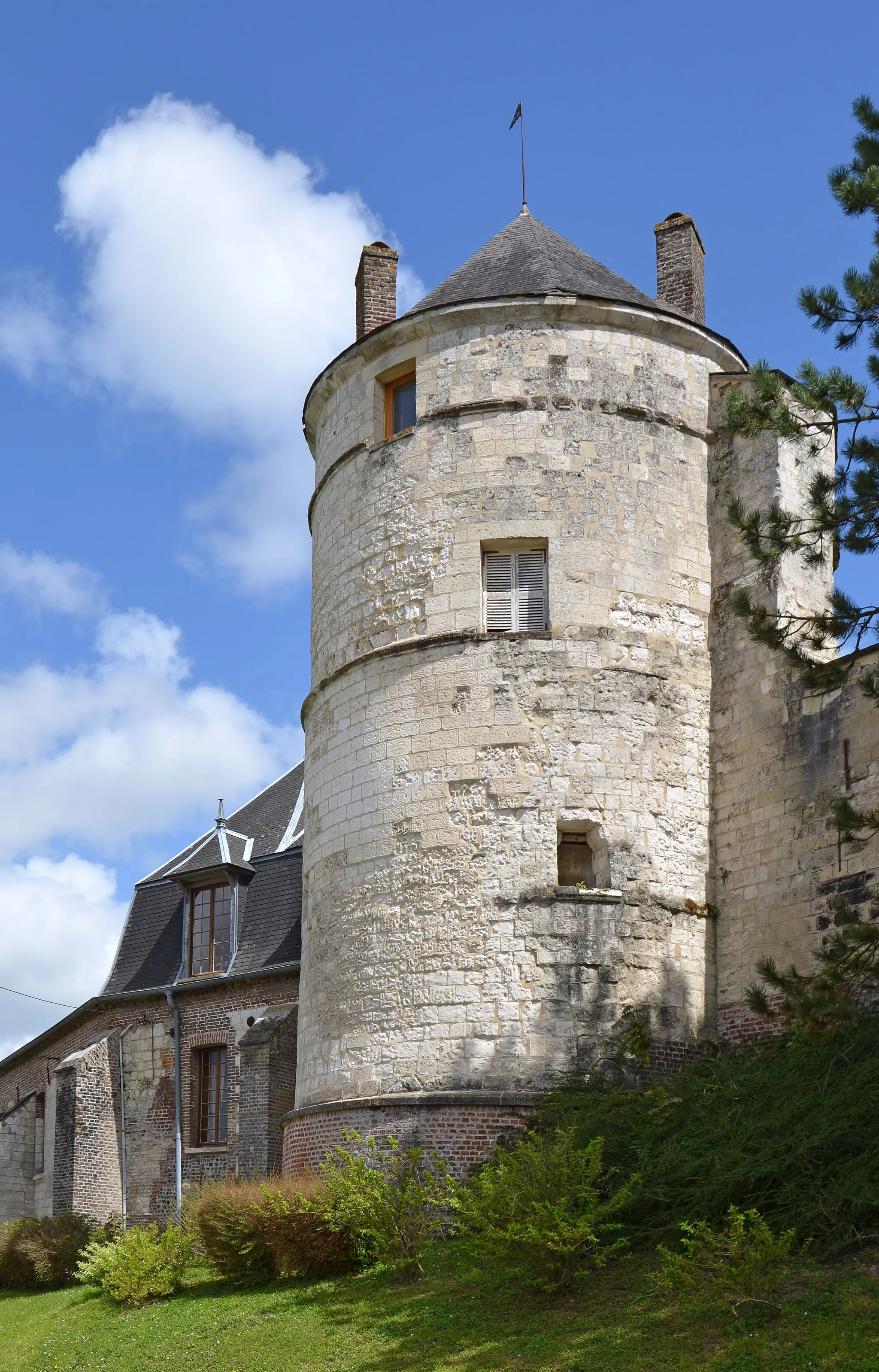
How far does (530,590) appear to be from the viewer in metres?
15.2

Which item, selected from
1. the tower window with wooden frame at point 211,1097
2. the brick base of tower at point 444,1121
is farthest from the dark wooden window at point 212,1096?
the brick base of tower at point 444,1121

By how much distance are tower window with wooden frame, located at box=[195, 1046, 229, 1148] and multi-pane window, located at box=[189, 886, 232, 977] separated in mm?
1170

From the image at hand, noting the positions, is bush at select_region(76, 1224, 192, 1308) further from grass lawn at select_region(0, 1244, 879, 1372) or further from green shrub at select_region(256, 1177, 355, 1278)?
green shrub at select_region(256, 1177, 355, 1278)

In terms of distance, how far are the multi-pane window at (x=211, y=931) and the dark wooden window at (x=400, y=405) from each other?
26.8ft

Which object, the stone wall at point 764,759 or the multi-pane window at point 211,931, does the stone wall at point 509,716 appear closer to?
the stone wall at point 764,759

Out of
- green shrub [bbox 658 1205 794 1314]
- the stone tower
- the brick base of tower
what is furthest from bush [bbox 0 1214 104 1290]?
green shrub [bbox 658 1205 794 1314]

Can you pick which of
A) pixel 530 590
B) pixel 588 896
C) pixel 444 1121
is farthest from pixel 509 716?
pixel 444 1121

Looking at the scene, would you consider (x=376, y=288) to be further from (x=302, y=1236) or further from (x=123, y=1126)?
(x=123, y=1126)

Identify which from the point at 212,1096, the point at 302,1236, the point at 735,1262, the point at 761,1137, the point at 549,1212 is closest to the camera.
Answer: the point at 735,1262

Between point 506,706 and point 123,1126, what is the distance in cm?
1032

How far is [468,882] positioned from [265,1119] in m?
5.96

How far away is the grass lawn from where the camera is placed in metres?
8.69

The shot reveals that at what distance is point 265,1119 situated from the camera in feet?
60.2

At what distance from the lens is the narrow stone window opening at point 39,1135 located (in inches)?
948
